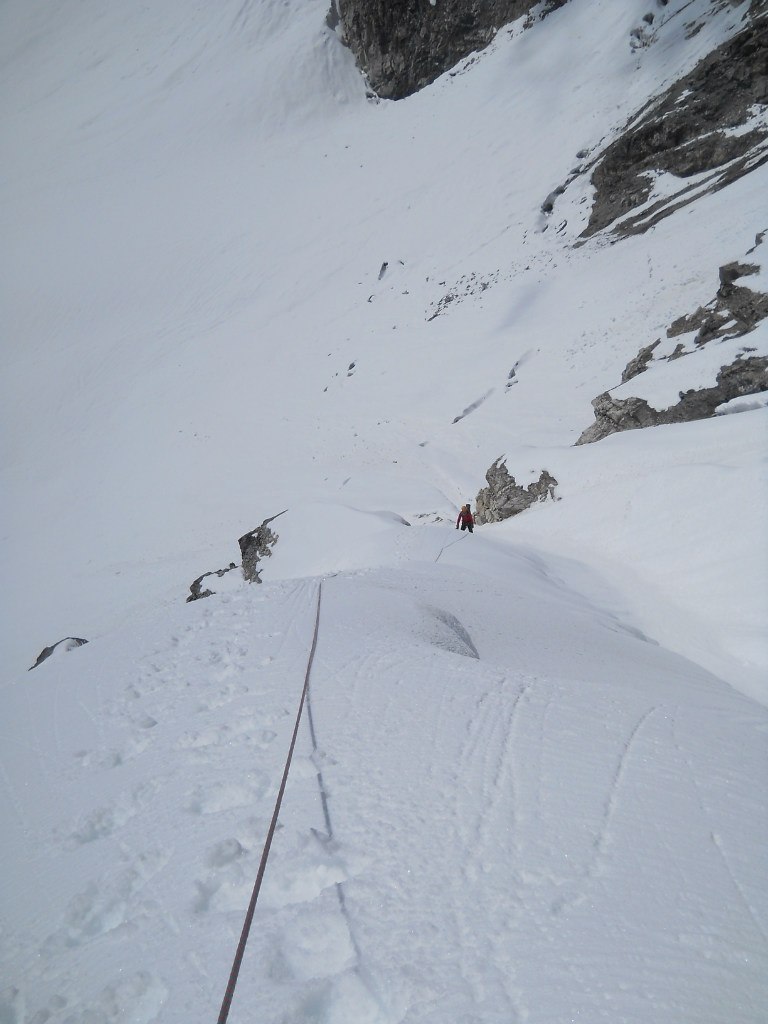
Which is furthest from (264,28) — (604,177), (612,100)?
(604,177)

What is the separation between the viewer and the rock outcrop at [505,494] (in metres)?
9.12

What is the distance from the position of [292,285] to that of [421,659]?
28054mm

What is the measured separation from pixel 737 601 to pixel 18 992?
18.0 feet

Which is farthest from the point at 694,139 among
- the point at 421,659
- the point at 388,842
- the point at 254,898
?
the point at 254,898

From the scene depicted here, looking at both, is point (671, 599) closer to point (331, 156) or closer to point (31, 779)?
point (31, 779)

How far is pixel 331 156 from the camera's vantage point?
35500mm

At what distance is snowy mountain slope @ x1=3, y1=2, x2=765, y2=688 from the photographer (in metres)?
14.7

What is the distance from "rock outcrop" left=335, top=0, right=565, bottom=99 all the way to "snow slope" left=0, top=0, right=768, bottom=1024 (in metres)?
16.0

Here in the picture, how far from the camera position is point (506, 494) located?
32.6ft

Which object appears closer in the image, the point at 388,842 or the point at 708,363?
the point at 388,842

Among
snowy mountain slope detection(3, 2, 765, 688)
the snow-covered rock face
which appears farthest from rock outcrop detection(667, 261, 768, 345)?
snowy mountain slope detection(3, 2, 765, 688)

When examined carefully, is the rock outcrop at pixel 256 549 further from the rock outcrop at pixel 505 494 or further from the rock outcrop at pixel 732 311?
the rock outcrop at pixel 732 311

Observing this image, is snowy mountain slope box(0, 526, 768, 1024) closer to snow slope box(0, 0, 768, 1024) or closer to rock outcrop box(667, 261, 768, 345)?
snow slope box(0, 0, 768, 1024)

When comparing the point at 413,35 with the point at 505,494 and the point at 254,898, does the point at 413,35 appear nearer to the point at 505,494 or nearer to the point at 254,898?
the point at 505,494
